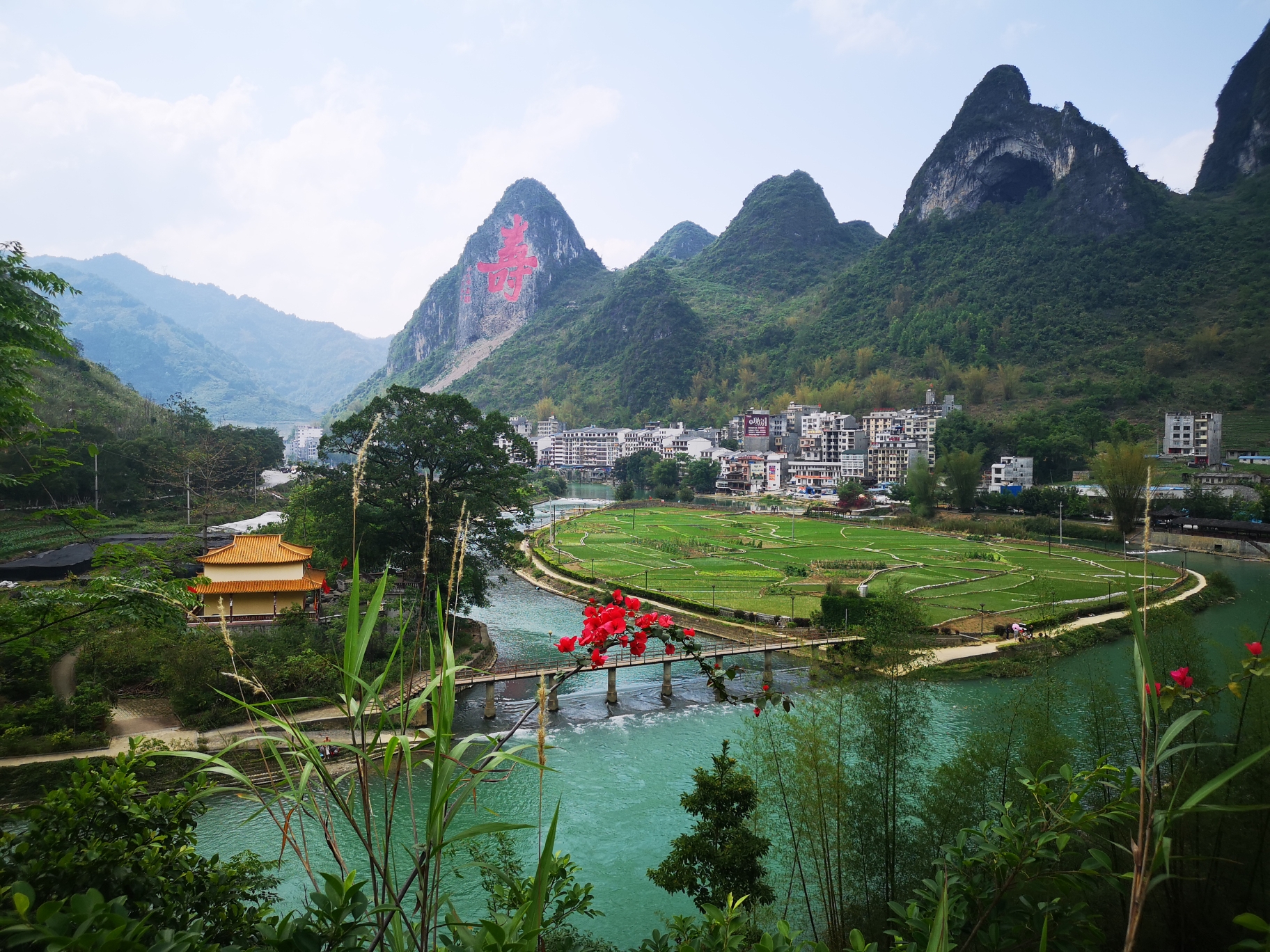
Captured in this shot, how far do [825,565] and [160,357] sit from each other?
14613 cm

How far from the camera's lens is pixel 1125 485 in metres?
33.4

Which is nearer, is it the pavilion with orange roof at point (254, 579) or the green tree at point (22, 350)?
the green tree at point (22, 350)

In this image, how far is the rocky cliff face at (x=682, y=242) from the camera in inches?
6919

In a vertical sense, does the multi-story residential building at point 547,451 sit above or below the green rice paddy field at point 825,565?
above

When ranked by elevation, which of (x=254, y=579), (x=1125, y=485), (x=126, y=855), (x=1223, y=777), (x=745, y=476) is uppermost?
(x=1223, y=777)

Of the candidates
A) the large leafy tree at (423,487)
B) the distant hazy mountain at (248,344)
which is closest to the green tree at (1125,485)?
the large leafy tree at (423,487)

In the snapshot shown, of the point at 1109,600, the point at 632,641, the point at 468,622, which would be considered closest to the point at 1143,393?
the point at 1109,600

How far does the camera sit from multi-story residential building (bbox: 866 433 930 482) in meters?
53.7

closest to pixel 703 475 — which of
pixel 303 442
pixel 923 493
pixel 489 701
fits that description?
pixel 923 493

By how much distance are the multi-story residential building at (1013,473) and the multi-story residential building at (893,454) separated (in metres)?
6.49

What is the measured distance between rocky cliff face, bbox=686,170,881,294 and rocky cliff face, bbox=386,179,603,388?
3003cm

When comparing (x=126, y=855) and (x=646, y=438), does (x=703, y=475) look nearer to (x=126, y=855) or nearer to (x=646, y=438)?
(x=646, y=438)

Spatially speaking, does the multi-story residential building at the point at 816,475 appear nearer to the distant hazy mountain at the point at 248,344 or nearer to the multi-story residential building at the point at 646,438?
the multi-story residential building at the point at 646,438

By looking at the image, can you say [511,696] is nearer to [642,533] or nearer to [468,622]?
[468,622]
